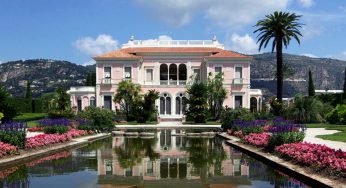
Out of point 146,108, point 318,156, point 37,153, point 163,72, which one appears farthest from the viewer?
point 163,72

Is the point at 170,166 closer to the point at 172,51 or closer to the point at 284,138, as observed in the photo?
the point at 284,138

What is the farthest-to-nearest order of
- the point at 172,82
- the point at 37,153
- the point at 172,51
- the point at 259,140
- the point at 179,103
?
the point at 172,51 → the point at 172,82 → the point at 179,103 → the point at 259,140 → the point at 37,153

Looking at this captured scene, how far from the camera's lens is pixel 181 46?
190 ft

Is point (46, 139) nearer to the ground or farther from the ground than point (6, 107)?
nearer to the ground

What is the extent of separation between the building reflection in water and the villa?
34553 millimetres

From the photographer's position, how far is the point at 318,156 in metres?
11.3

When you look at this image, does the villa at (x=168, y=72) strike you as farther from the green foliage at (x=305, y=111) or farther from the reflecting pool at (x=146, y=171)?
the reflecting pool at (x=146, y=171)

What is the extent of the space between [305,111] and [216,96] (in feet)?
47.6

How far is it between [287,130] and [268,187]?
5805mm

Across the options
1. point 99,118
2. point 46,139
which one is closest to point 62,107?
point 99,118

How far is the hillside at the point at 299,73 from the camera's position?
478 feet

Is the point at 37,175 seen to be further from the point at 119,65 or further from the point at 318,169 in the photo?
the point at 119,65

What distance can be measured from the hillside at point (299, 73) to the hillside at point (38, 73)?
183 feet

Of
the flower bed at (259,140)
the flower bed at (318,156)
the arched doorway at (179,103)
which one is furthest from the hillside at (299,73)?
the flower bed at (318,156)
